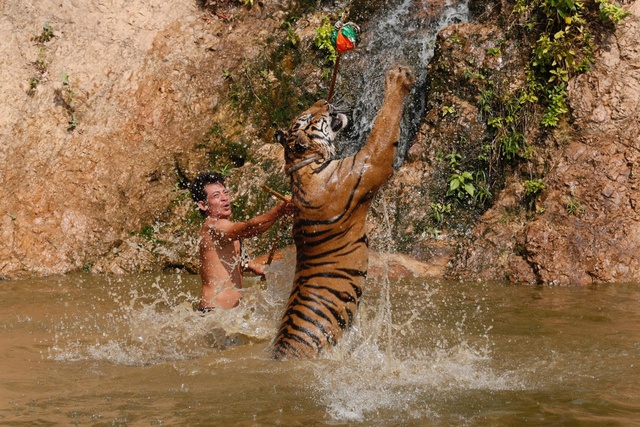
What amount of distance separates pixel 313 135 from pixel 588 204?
196 inches

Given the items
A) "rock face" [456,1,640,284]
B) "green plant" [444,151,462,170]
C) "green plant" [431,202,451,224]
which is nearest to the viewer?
"rock face" [456,1,640,284]

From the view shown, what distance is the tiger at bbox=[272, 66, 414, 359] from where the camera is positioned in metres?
4.36

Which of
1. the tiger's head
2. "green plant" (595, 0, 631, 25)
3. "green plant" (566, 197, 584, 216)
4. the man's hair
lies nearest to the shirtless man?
the man's hair

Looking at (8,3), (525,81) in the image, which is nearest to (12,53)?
(8,3)

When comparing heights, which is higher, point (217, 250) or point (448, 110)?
point (448, 110)

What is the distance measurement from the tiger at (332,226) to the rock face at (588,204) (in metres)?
4.37

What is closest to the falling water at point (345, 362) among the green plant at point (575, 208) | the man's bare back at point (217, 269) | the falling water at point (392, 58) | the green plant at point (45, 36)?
the man's bare back at point (217, 269)

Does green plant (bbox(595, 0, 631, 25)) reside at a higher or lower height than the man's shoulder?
higher

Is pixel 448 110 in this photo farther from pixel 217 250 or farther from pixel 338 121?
pixel 338 121

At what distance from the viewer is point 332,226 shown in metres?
4.41

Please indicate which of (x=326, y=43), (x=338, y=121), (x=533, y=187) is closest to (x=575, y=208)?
(x=533, y=187)

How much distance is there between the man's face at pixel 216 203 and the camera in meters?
6.18

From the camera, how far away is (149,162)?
430 inches

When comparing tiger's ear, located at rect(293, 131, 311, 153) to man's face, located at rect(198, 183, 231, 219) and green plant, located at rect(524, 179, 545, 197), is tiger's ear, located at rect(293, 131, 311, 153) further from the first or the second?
green plant, located at rect(524, 179, 545, 197)
